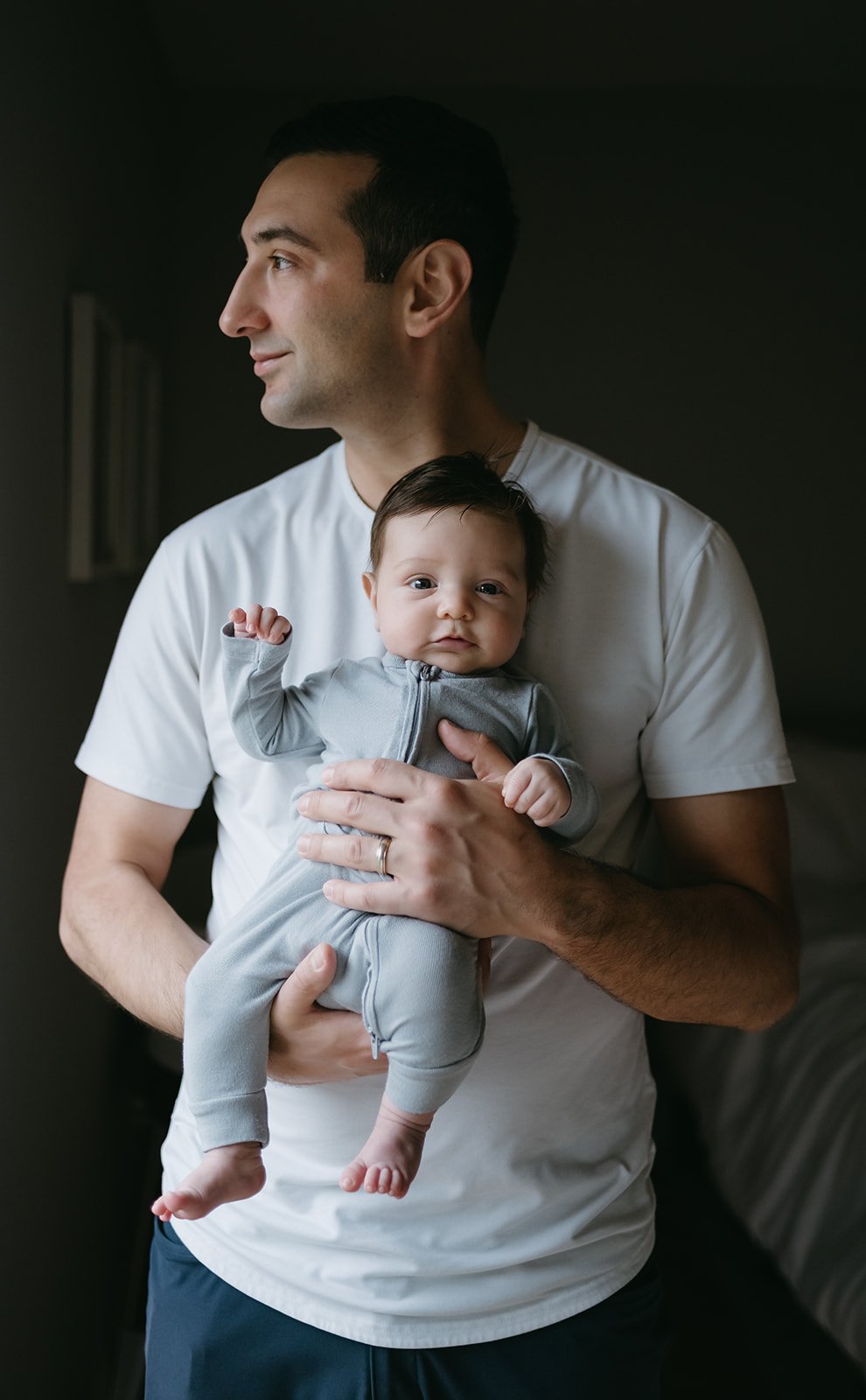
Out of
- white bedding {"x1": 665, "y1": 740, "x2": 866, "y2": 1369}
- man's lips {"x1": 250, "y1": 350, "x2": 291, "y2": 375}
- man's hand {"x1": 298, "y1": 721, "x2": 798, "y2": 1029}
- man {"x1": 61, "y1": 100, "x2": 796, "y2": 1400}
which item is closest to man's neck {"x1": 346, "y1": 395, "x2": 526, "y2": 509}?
man {"x1": 61, "y1": 100, "x2": 796, "y2": 1400}

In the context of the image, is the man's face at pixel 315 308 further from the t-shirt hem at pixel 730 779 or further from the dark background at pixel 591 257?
the dark background at pixel 591 257

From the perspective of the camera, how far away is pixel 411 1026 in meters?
1.01

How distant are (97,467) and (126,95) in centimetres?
90

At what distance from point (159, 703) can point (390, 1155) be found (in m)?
0.55

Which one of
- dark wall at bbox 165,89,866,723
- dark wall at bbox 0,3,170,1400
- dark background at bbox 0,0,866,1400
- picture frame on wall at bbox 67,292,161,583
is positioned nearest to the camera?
dark wall at bbox 0,3,170,1400

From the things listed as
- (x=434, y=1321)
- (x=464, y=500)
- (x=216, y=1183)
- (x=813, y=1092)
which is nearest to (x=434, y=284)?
(x=464, y=500)

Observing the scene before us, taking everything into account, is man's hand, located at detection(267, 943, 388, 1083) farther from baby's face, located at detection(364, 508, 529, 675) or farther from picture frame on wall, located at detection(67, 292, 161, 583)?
picture frame on wall, located at detection(67, 292, 161, 583)

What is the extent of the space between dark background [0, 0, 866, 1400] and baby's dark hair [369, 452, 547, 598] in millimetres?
1093

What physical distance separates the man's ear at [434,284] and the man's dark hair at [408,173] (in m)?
0.01

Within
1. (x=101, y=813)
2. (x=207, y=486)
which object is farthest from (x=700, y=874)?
(x=207, y=486)

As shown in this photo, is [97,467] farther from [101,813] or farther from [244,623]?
[244,623]

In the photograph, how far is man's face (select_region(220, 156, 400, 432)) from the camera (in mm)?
1222

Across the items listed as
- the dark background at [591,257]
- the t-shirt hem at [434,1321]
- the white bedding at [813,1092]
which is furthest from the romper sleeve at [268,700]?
the white bedding at [813,1092]

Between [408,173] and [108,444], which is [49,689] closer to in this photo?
[108,444]
